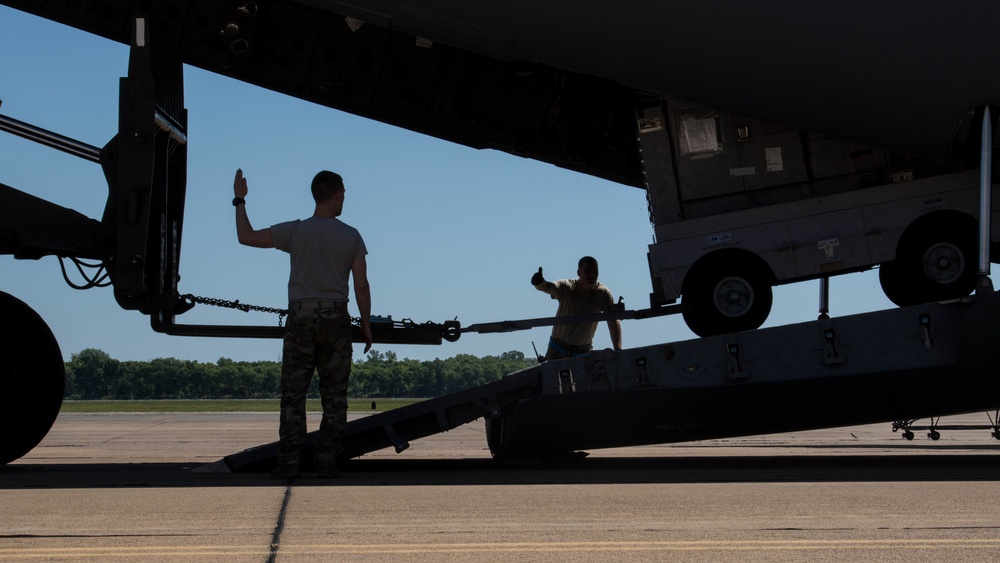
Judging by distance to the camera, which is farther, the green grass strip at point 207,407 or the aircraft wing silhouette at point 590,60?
the green grass strip at point 207,407

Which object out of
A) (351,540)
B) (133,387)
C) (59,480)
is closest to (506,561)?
(351,540)

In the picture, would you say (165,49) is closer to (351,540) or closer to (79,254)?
(79,254)

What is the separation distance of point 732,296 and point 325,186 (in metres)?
3.29

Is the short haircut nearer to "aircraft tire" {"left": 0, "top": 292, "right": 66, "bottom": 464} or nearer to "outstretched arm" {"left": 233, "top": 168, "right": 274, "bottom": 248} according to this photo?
"outstretched arm" {"left": 233, "top": 168, "right": 274, "bottom": 248}

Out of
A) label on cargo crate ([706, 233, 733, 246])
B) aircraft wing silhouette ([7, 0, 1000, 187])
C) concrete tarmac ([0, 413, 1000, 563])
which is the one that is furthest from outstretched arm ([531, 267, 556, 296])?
concrete tarmac ([0, 413, 1000, 563])

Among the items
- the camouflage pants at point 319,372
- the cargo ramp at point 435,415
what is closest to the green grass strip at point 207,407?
the cargo ramp at point 435,415

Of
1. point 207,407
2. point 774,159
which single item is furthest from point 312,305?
point 207,407

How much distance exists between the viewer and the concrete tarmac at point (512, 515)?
3.67 m

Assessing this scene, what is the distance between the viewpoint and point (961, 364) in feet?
23.7

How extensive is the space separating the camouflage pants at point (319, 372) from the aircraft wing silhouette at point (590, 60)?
2.71 metres

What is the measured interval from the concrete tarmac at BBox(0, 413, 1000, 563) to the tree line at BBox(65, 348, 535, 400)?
104 meters

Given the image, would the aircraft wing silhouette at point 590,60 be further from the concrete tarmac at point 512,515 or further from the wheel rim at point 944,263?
the concrete tarmac at point 512,515

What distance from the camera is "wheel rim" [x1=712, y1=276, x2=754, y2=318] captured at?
825 cm

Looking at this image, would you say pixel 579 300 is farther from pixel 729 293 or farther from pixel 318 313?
pixel 318 313
